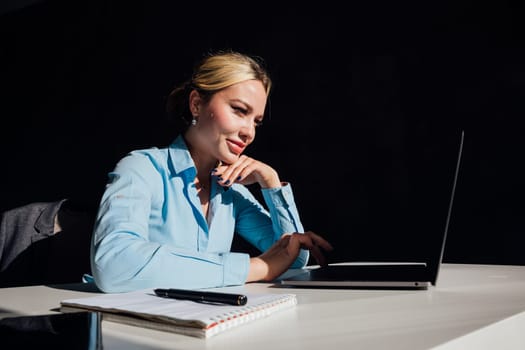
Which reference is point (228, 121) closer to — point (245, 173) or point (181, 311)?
point (245, 173)

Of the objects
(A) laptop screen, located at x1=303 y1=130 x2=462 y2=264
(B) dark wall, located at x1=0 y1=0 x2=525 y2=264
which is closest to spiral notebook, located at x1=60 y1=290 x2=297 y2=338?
(B) dark wall, located at x1=0 y1=0 x2=525 y2=264

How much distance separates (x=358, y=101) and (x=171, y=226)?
4.30 feet

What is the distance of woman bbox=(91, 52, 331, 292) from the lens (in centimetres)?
98

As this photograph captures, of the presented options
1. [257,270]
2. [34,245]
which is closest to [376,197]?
[257,270]

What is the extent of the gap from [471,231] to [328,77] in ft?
3.19

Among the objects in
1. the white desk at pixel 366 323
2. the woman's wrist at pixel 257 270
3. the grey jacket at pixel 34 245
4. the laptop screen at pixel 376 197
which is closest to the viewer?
the white desk at pixel 366 323

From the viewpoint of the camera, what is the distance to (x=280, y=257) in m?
1.15

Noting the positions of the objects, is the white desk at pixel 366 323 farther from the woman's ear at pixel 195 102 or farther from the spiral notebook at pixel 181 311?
the woman's ear at pixel 195 102

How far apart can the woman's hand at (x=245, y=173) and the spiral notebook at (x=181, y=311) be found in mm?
781

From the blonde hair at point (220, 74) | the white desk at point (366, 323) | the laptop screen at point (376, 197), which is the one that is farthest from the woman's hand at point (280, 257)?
the laptop screen at point (376, 197)

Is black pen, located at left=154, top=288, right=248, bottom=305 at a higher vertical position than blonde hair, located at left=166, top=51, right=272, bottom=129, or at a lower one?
lower

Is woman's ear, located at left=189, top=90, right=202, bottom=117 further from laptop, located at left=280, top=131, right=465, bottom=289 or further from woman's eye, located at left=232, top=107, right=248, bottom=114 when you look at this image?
laptop, located at left=280, top=131, right=465, bottom=289

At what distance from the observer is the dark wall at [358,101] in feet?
6.55

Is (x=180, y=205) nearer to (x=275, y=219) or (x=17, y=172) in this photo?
(x=275, y=219)
